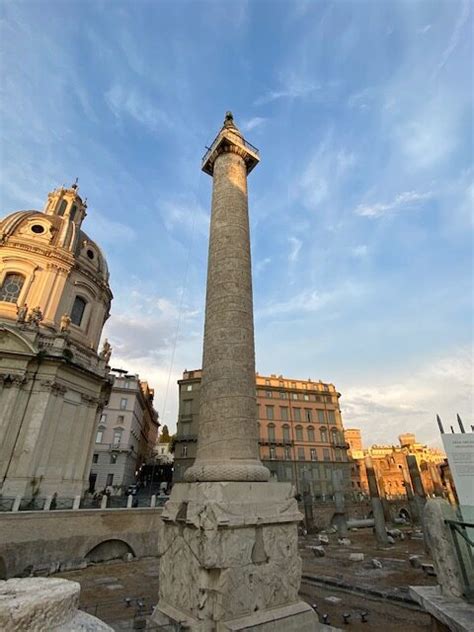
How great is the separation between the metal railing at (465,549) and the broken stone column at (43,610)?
4.36m

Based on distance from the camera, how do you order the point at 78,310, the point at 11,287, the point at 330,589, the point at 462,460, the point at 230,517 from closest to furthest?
1. the point at 462,460
2. the point at 230,517
3. the point at 330,589
4. the point at 11,287
5. the point at 78,310

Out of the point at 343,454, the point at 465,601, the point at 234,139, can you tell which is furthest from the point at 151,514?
the point at 343,454

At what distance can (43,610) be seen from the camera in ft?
6.91

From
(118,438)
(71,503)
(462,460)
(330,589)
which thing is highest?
(118,438)

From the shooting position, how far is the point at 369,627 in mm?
7156

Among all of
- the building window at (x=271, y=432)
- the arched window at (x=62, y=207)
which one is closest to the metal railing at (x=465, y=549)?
the arched window at (x=62, y=207)

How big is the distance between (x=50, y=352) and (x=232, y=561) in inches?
703

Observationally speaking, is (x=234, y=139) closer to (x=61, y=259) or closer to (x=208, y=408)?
(x=208, y=408)

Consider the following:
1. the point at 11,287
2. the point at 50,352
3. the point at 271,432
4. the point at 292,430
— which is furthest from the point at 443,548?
the point at 292,430

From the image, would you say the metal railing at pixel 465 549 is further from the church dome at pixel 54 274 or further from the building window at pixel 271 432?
the building window at pixel 271 432

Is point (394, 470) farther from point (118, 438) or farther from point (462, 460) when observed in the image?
point (462, 460)

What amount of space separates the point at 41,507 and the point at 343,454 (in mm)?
33070

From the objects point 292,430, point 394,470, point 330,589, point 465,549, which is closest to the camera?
point 465,549

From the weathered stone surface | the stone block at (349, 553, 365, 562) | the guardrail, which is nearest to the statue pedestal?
the weathered stone surface
